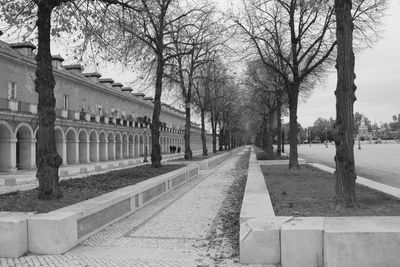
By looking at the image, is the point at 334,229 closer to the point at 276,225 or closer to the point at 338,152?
the point at 276,225

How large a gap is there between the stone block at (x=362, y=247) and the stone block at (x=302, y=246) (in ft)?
0.55

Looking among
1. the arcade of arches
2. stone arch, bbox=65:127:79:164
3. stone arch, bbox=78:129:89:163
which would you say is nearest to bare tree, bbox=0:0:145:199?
the arcade of arches

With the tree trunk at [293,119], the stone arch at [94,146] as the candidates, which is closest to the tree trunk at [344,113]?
the tree trunk at [293,119]

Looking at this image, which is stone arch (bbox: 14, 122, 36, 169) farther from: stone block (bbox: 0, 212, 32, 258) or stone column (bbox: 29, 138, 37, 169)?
stone block (bbox: 0, 212, 32, 258)

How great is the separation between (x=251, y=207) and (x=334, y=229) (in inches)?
89.9

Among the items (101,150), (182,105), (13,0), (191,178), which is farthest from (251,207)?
(101,150)

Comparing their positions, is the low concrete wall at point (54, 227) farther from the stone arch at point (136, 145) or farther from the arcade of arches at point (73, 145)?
the stone arch at point (136, 145)

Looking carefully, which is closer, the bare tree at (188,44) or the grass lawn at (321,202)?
the grass lawn at (321,202)

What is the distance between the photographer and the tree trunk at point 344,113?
780 centimetres

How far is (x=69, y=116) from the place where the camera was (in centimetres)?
3834

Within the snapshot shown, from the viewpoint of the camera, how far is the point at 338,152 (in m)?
7.92

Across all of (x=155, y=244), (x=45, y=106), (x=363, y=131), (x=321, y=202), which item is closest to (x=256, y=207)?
(x=321, y=202)

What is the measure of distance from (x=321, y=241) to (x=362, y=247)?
51cm

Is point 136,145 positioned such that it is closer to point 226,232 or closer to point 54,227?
point 226,232
